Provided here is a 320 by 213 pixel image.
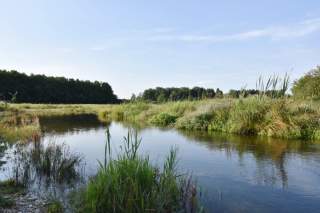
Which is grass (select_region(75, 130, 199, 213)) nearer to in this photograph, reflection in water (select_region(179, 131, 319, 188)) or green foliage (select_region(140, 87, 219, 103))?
reflection in water (select_region(179, 131, 319, 188))

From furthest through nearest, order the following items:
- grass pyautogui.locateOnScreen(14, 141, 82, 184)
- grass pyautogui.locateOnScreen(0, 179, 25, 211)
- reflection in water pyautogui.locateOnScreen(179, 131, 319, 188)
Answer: reflection in water pyautogui.locateOnScreen(179, 131, 319, 188)
grass pyautogui.locateOnScreen(14, 141, 82, 184)
grass pyautogui.locateOnScreen(0, 179, 25, 211)

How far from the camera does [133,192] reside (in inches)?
189

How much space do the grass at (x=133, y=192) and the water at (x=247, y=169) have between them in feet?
2.41

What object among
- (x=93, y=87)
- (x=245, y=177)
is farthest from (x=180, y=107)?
(x=93, y=87)

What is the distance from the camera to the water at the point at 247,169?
6188mm

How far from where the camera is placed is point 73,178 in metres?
7.51

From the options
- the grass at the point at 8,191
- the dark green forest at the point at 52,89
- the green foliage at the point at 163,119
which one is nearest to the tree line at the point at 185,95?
the green foliage at the point at 163,119

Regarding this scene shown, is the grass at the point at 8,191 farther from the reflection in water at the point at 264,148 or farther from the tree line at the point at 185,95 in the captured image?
the tree line at the point at 185,95

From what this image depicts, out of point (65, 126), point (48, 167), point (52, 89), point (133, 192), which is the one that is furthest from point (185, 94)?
point (52, 89)

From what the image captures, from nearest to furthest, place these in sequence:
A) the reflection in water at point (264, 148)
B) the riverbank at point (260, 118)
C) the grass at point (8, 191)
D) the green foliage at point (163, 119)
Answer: the grass at point (8, 191), the reflection in water at point (264, 148), the riverbank at point (260, 118), the green foliage at point (163, 119)

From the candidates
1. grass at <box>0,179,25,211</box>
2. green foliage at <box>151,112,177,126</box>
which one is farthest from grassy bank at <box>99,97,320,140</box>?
grass at <box>0,179,25,211</box>

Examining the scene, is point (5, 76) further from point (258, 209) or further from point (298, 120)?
point (258, 209)

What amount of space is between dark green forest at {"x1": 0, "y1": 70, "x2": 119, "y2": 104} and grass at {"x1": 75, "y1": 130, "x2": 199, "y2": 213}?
54041 millimetres

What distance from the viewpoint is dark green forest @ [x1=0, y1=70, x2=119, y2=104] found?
61.6 meters
